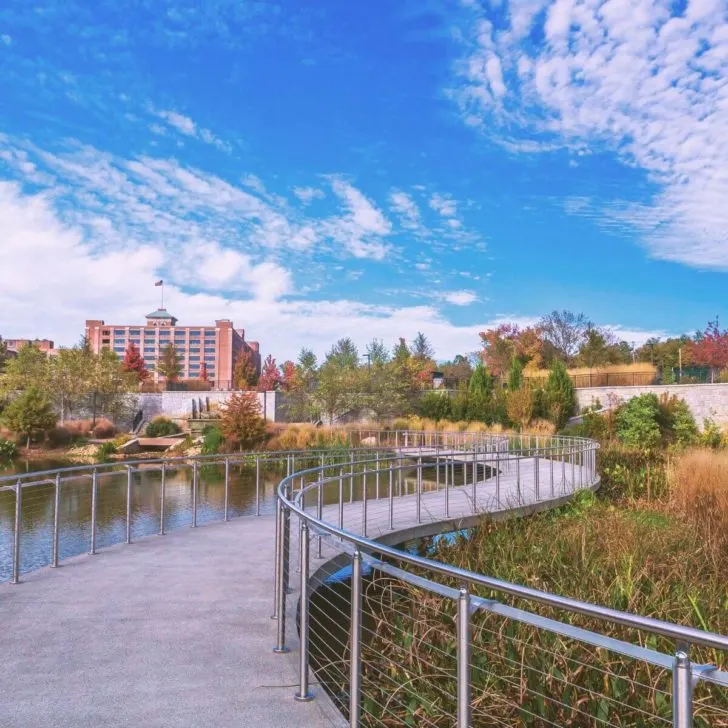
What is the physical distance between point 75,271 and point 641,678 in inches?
956

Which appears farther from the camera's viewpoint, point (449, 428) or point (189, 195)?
point (449, 428)

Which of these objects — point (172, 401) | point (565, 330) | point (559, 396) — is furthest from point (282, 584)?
point (565, 330)

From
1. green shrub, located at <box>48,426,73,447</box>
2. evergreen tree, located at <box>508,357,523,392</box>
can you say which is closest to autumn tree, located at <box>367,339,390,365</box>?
evergreen tree, located at <box>508,357,523,392</box>

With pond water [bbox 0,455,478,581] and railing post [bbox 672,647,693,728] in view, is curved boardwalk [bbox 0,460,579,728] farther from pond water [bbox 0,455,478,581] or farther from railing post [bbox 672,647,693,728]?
railing post [bbox 672,647,693,728]

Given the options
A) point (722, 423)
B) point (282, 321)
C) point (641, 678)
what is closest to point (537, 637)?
point (641, 678)

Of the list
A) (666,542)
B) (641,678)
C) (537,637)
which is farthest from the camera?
(666,542)

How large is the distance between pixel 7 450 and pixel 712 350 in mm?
41195

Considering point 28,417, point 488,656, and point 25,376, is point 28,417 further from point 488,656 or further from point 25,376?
point 488,656

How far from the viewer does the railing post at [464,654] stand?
2436mm

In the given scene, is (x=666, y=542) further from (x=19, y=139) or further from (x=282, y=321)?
(x=282, y=321)

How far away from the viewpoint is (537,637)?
4.87 m

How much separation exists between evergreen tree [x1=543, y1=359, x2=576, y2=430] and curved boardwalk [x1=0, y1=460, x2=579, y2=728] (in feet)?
79.2

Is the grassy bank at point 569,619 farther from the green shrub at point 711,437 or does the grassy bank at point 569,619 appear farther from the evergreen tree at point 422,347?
the evergreen tree at point 422,347

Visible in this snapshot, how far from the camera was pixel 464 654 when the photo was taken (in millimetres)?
2465
